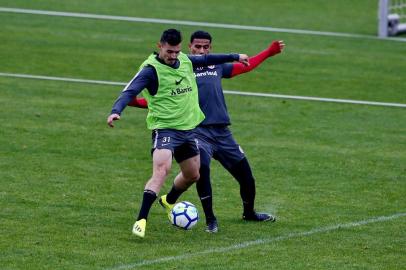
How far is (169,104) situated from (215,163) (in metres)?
4.34

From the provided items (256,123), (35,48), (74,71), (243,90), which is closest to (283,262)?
(256,123)

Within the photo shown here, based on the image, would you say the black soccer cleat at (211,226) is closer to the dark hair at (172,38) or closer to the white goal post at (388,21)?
the dark hair at (172,38)

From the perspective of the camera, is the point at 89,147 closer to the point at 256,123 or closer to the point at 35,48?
the point at 256,123

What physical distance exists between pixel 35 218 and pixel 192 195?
7.88 ft

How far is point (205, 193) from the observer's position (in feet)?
40.0

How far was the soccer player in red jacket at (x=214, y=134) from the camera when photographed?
12.2 metres

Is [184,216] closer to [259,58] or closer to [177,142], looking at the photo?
[177,142]

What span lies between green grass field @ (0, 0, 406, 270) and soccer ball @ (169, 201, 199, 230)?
11 cm

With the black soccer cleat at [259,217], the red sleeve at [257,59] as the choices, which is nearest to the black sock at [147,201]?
the black soccer cleat at [259,217]

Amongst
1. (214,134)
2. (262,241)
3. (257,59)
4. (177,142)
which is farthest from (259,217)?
(257,59)

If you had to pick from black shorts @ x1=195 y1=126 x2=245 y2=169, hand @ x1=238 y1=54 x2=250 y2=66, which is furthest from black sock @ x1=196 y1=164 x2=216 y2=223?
hand @ x1=238 y1=54 x2=250 y2=66

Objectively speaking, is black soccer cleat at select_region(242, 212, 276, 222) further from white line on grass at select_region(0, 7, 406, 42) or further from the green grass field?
white line on grass at select_region(0, 7, 406, 42)

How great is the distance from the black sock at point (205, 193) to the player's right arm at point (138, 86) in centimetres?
109

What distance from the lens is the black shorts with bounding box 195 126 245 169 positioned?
1238 cm
